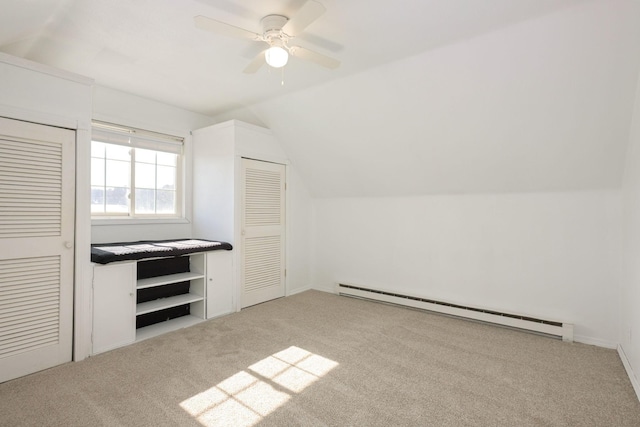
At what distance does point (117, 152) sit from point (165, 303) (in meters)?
1.70

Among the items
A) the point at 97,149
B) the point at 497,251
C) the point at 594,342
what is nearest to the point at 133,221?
the point at 97,149

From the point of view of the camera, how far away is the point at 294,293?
14.5ft

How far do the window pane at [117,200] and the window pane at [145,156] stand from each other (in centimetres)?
38

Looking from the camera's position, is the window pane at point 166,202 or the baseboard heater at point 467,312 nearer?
the baseboard heater at point 467,312

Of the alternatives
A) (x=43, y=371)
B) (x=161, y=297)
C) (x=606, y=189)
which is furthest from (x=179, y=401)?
(x=606, y=189)

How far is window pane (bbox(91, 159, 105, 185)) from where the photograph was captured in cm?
326

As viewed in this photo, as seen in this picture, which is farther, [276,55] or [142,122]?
[142,122]

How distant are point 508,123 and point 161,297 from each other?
373 cm

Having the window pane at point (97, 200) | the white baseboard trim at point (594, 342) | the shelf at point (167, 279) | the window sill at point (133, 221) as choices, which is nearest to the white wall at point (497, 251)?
the white baseboard trim at point (594, 342)

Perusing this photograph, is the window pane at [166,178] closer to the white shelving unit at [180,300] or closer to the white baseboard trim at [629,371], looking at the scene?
the white shelving unit at [180,300]

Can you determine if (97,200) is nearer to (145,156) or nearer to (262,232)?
(145,156)

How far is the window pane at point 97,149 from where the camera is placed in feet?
10.6

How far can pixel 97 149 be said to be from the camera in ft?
10.7

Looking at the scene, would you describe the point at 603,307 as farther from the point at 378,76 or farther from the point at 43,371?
the point at 43,371
